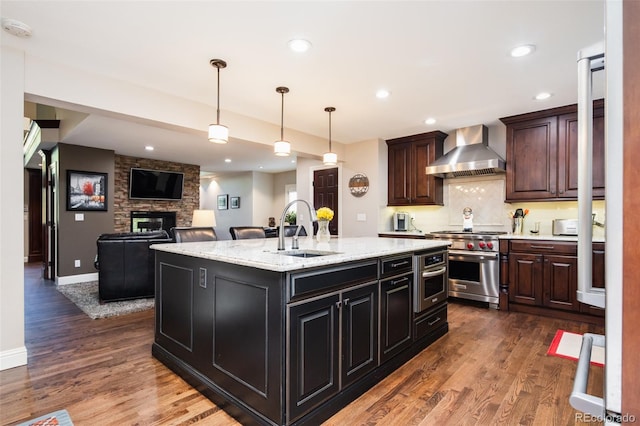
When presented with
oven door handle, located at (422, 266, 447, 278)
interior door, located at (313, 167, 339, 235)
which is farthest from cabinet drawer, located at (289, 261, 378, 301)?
interior door, located at (313, 167, 339, 235)

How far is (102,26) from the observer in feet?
7.57

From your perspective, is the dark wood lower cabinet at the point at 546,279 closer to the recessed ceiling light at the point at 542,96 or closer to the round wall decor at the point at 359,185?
the recessed ceiling light at the point at 542,96

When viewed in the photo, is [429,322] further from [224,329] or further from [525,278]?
[224,329]

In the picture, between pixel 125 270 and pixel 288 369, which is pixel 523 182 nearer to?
pixel 288 369

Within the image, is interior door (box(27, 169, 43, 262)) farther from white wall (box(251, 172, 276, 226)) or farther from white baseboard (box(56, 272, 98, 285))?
white wall (box(251, 172, 276, 226))

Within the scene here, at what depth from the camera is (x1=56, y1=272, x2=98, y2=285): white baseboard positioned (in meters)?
5.59

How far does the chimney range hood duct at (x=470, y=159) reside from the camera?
4.41 meters

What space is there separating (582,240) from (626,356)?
24 centimetres

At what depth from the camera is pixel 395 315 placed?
2.53 metres

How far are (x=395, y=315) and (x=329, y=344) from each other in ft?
2.61

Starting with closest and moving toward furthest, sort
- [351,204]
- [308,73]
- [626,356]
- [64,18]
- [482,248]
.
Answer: [626,356]
[64,18]
[308,73]
[482,248]
[351,204]

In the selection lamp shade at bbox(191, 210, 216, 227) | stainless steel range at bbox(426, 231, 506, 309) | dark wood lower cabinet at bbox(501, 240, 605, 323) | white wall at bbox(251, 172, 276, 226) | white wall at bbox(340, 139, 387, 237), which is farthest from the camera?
white wall at bbox(251, 172, 276, 226)

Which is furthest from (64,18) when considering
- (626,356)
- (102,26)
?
(626,356)

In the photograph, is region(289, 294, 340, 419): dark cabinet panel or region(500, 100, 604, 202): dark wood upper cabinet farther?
region(500, 100, 604, 202): dark wood upper cabinet
